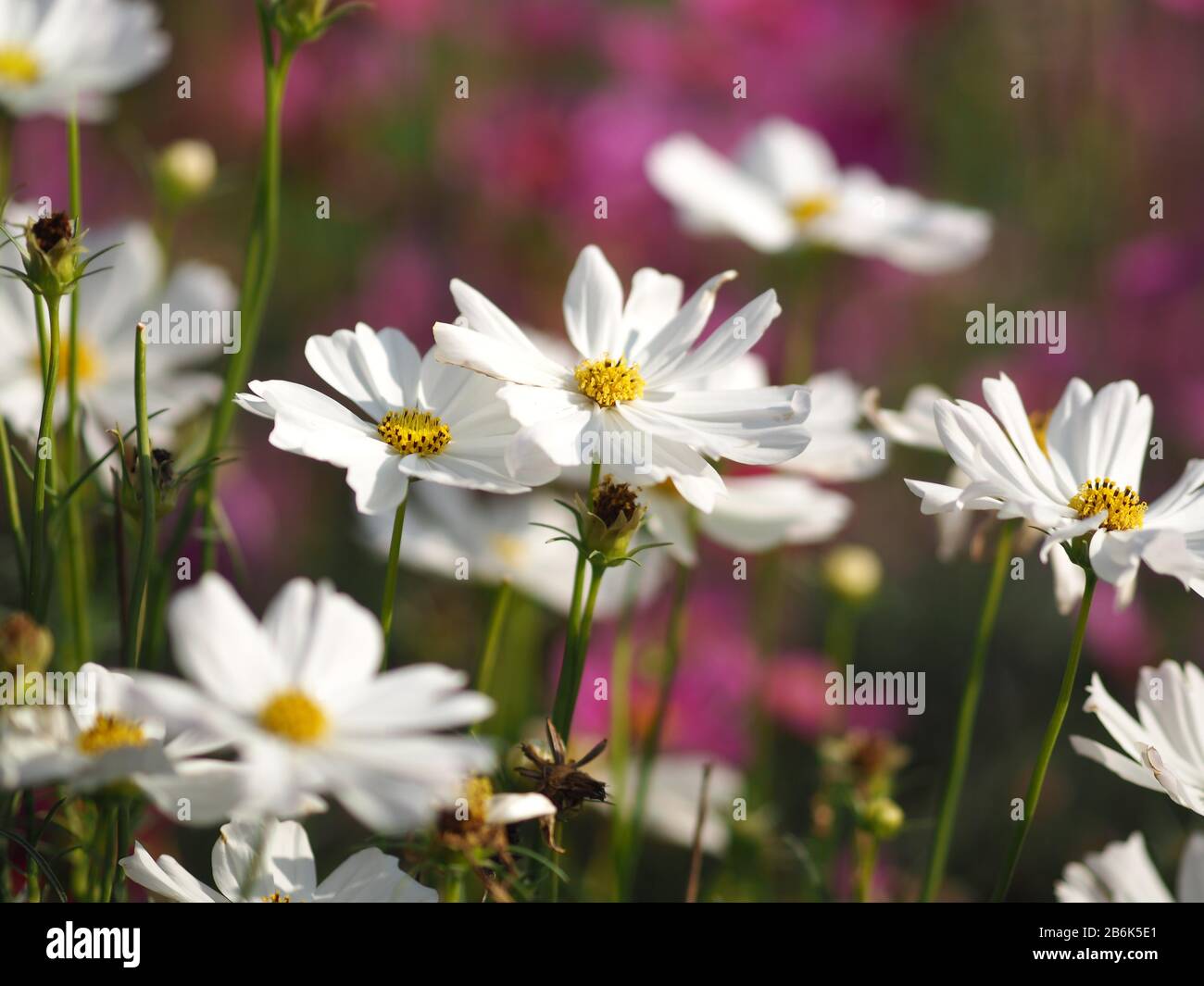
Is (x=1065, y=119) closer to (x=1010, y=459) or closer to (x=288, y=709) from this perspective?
(x=1010, y=459)

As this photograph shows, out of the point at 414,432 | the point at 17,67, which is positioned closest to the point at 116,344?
the point at 17,67

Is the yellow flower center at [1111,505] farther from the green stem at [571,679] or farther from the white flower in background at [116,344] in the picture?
the white flower in background at [116,344]

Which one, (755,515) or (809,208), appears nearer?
(755,515)

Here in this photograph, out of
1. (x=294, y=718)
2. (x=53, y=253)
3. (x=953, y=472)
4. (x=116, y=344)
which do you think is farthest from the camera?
(x=116, y=344)

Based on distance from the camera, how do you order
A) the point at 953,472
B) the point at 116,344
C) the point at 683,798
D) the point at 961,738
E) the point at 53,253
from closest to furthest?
the point at 53,253 → the point at 961,738 → the point at 953,472 → the point at 116,344 → the point at 683,798

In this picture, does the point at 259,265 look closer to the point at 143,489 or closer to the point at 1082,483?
the point at 143,489

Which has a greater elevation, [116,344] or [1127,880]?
[116,344]
